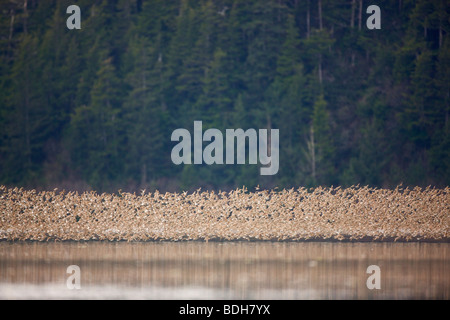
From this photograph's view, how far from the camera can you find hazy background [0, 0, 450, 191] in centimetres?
3922

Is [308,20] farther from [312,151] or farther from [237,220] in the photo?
[237,220]

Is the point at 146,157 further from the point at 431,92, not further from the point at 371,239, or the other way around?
the point at 371,239

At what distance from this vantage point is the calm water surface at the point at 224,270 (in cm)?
1393

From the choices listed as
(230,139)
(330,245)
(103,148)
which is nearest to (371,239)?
(330,245)

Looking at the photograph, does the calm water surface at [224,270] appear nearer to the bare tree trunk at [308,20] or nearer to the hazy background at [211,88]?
the hazy background at [211,88]

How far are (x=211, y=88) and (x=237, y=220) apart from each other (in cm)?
2212

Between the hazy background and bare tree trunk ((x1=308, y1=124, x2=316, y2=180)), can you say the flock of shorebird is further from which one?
the hazy background

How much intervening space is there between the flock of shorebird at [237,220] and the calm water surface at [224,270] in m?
0.86

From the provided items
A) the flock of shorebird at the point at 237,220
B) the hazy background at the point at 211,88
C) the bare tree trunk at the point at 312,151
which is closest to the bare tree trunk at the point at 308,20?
the hazy background at the point at 211,88

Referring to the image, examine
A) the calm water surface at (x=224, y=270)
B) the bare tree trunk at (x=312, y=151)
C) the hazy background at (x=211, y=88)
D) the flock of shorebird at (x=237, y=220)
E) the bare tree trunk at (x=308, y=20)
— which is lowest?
the calm water surface at (x=224, y=270)

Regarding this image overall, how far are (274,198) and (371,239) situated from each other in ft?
10.9

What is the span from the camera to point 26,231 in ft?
69.3

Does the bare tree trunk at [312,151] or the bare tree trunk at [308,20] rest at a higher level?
the bare tree trunk at [308,20]

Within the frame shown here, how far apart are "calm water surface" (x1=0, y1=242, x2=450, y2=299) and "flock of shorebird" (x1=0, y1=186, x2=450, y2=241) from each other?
2.82 ft
